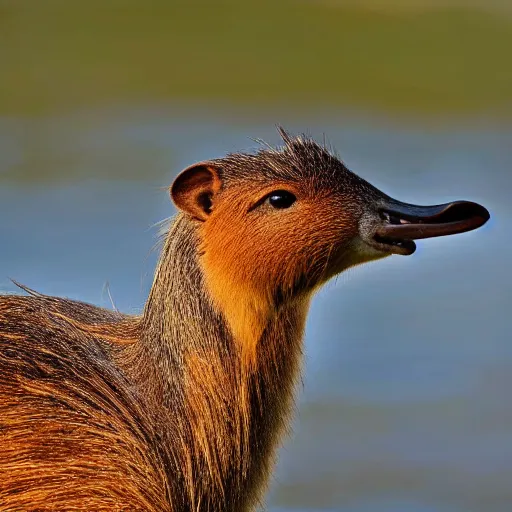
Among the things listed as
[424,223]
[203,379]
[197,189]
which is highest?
[197,189]

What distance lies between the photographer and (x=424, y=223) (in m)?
5.71

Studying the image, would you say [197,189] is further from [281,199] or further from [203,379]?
[203,379]

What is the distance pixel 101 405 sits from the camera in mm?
5867

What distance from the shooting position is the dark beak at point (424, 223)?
5.67 metres

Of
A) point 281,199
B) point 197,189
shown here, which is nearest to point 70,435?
point 197,189

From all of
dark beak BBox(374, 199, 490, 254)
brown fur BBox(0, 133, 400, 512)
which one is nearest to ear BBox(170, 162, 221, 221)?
brown fur BBox(0, 133, 400, 512)

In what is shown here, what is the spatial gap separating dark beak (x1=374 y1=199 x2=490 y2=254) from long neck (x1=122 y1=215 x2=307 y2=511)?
581 millimetres

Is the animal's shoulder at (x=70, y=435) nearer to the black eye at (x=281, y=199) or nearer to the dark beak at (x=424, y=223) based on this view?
the black eye at (x=281, y=199)

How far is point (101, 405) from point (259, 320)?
0.95 metres

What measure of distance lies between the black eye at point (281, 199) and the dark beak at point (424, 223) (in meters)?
0.47

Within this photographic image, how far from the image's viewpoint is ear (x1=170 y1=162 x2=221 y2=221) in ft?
19.1

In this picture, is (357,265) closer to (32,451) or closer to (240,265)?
(240,265)

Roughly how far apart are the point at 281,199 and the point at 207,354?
2.96 feet

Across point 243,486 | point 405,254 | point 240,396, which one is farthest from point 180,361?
point 405,254
